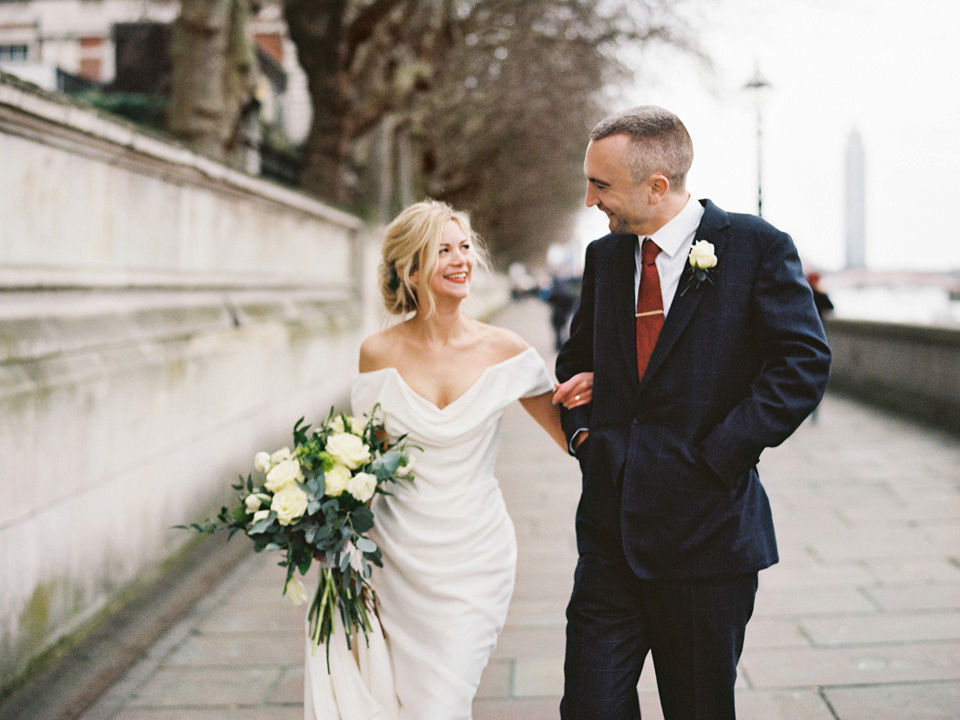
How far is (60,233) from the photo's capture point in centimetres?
460

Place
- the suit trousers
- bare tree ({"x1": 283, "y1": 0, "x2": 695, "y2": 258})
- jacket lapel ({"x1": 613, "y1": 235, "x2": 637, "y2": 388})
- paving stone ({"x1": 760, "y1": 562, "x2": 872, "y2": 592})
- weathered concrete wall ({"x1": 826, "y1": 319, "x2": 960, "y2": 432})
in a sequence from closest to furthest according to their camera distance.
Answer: the suit trousers, jacket lapel ({"x1": 613, "y1": 235, "x2": 637, "y2": 388}), paving stone ({"x1": 760, "y1": 562, "x2": 872, "y2": 592}), weathered concrete wall ({"x1": 826, "y1": 319, "x2": 960, "y2": 432}), bare tree ({"x1": 283, "y1": 0, "x2": 695, "y2": 258})

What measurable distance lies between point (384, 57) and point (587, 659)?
12207mm

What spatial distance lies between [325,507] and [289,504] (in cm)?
11

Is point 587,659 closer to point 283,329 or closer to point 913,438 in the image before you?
point 283,329

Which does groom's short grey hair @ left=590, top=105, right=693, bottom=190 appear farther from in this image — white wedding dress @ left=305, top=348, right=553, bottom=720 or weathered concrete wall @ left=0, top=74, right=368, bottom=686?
weathered concrete wall @ left=0, top=74, right=368, bottom=686

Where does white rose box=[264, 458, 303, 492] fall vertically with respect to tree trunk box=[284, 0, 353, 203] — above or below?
below

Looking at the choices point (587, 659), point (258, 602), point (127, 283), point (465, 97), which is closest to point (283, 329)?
point (127, 283)

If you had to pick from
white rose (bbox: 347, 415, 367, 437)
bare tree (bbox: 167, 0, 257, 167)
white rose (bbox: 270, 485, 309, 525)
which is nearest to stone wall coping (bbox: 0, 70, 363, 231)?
bare tree (bbox: 167, 0, 257, 167)

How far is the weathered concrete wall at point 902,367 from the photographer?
990 centimetres

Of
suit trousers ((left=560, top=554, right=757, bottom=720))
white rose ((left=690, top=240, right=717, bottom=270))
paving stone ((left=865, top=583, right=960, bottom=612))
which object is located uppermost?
white rose ((left=690, top=240, right=717, bottom=270))

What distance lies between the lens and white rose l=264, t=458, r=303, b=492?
2865mm

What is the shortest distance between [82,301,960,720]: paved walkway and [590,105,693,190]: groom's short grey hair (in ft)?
7.03

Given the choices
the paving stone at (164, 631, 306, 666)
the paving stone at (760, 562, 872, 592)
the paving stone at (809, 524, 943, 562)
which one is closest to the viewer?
the paving stone at (164, 631, 306, 666)

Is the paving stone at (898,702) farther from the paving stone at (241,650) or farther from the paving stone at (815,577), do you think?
the paving stone at (241,650)
